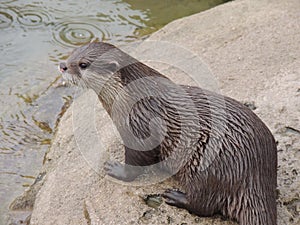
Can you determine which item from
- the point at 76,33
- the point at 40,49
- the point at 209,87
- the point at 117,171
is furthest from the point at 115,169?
the point at 76,33

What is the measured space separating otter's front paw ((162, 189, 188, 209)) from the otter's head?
1.98ft

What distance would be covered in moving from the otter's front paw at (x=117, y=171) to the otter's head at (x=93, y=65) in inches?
16.0

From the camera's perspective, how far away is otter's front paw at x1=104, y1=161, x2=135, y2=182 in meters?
2.71

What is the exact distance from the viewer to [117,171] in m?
2.76

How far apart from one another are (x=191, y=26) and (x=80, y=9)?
6.12 feet

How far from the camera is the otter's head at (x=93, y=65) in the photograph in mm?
2594

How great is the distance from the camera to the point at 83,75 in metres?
2.63

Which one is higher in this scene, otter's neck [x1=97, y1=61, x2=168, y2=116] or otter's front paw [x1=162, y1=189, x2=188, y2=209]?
otter's neck [x1=97, y1=61, x2=168, y2=116]

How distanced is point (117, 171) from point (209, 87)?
0.93m

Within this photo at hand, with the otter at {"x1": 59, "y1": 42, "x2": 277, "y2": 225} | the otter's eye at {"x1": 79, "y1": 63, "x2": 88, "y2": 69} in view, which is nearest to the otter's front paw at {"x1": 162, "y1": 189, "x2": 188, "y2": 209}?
the otter at {"x1": 59, "y1": 42, "x2": 277, "y2": 225}

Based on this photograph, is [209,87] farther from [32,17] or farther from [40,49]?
[32,17]

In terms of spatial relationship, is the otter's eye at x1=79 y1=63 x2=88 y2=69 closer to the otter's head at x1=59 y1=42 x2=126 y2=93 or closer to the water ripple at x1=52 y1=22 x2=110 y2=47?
the otter's head at x1=59 y1=42 x2=126 y2=93

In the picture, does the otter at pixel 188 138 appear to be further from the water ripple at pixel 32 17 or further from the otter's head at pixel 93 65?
the water ripple at pixel 32 17

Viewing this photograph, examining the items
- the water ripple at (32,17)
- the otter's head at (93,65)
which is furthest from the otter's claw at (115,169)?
Result: the water ripple at (32,17)
